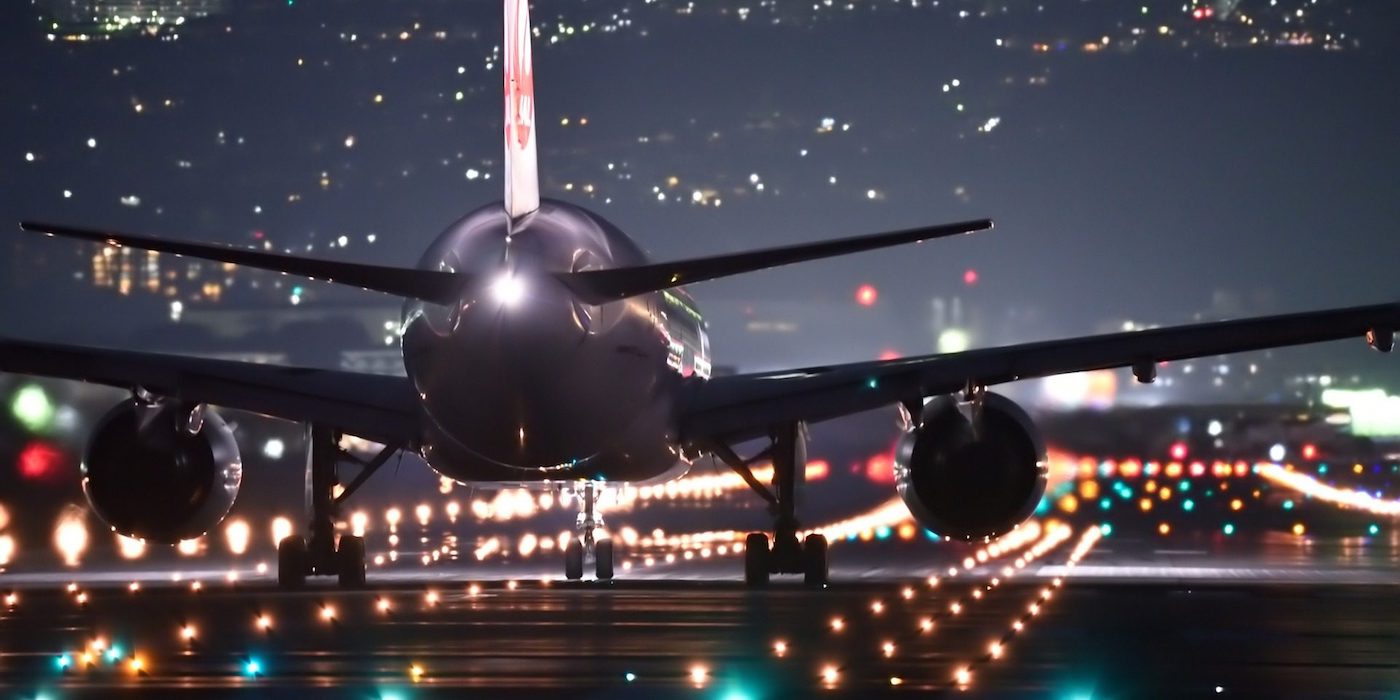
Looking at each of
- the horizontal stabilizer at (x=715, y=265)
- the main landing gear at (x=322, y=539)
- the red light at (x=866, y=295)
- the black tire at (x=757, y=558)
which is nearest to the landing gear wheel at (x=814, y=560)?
the black tire at (x=757, y=558)

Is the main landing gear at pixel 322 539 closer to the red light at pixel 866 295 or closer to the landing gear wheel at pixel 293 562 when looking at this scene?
the landing gear wheel at pixel 293 562

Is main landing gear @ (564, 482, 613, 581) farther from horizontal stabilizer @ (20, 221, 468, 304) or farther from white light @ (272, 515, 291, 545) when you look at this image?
white light @ (272, 515, 291, 545)

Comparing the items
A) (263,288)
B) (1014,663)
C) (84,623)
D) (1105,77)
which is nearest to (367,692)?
(1014,663)

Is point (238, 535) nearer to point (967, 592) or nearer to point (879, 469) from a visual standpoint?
point (879, 469)

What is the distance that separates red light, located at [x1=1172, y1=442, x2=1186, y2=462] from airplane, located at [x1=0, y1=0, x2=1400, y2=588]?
21.5m

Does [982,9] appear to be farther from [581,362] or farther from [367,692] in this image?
[367,692]

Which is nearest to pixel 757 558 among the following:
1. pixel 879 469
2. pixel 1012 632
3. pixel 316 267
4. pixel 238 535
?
pixel 316 267

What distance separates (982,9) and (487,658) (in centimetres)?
13433

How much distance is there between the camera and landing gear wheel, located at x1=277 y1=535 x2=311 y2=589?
30219 millimetres

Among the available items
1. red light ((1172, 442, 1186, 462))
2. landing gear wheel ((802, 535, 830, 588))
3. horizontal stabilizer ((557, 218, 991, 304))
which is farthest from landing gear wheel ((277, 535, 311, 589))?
red light ((1172, 442, 1186, 462))

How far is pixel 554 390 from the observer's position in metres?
25.1

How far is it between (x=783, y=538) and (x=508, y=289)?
777 cm

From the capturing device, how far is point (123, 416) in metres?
28.8

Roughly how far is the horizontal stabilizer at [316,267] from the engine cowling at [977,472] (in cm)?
702
